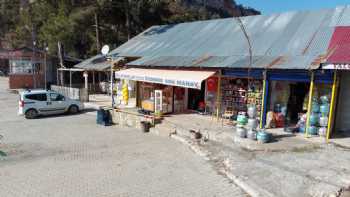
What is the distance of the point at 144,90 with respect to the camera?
16.8 metres

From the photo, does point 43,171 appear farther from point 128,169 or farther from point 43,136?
point 43,136

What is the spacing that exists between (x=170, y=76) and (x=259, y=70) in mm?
4210

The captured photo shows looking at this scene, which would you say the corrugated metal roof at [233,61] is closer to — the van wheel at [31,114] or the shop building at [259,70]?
the shop building at [259,70]

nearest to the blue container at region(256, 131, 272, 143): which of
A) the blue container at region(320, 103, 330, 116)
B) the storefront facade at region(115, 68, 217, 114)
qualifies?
the blue container at region(320, 103, 330, 116)

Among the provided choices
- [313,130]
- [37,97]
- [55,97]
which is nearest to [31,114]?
[37,97]

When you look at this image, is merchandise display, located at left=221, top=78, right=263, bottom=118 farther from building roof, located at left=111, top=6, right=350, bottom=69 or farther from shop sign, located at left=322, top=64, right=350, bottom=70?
shop sign, located at left=322, top=64, right=350, bottom=70

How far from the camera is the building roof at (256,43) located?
1122 centimetres

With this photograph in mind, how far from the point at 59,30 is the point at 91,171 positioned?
71.6 feet

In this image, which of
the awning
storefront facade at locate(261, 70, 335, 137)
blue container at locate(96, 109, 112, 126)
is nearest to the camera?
storefront facade at locate(261, 70, 335, 137)

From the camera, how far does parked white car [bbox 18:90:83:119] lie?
16.5 meters

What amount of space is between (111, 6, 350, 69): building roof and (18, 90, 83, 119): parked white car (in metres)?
5.17

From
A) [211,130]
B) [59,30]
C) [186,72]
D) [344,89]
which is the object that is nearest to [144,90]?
[186,72]

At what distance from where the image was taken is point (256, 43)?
13602 mm

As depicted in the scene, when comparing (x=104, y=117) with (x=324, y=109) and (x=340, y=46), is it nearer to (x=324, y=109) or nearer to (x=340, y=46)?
(x=324, y=109)
